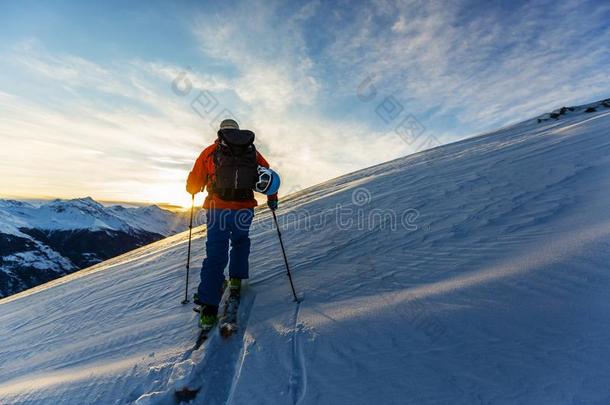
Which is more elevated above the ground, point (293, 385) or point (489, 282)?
point (489, 282)

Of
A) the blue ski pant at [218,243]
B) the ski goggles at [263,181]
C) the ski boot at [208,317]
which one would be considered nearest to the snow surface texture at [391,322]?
the ski boot at [208,317]

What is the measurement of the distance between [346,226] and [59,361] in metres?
5.49

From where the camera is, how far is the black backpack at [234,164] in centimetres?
454

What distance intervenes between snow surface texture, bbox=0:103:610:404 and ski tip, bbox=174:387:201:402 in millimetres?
59

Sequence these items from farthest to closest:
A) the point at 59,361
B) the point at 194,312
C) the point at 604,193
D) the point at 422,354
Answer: the point at 604,193, the point at 194,312, the point at 59,361, the point at 422,354

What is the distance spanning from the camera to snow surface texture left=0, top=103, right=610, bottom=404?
2.68 metres

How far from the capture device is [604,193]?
5.50 meters

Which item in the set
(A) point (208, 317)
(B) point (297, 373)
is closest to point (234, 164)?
(A) point (208, 317)

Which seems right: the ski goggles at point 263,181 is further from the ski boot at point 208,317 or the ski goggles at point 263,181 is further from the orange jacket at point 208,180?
the ski boot at point 208,317

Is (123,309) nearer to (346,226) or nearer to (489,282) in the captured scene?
(346,226)

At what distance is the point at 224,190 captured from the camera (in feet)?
15.2

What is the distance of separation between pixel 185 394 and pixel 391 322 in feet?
6.78

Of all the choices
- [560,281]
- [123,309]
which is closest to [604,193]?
[560,281]

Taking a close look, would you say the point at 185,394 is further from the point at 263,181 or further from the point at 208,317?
the point at 263,181
